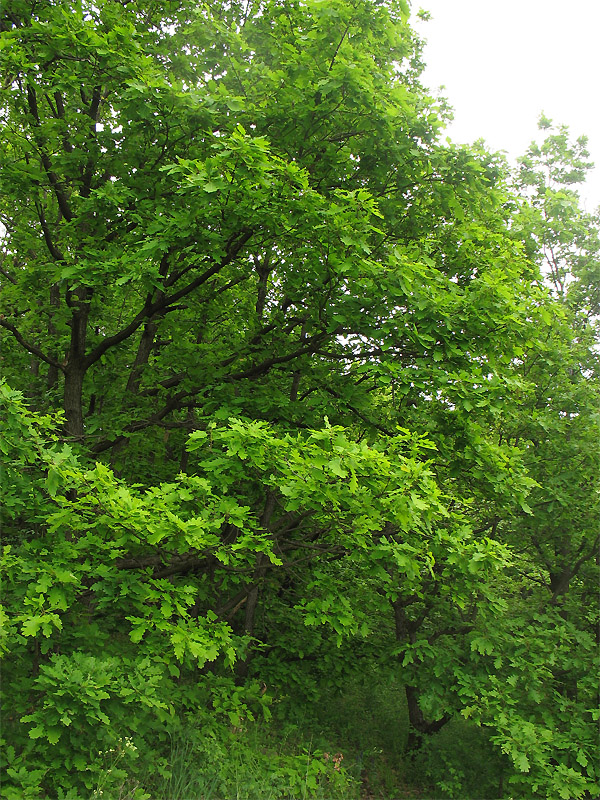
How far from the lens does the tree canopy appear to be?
4859 millimetres

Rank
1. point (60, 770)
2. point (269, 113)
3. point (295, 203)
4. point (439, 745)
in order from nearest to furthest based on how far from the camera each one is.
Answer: point (60, 770) < point (295, 203) < point (269, 113) < point (439, 745)

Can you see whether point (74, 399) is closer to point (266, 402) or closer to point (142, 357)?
point (142, 357)

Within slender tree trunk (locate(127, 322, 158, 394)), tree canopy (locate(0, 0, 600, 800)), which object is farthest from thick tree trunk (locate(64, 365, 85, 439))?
slender tree trunk (locate(127, 322, 158, 394))

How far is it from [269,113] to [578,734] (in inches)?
317

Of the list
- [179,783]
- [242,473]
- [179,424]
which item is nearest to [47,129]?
[179,424]

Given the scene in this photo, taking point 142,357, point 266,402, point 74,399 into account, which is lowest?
point 74,399

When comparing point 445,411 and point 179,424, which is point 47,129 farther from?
point 445,411

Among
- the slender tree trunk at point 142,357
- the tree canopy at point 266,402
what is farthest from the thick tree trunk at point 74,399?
the slender tree trunk at point 142,357

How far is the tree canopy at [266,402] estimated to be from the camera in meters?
4.86

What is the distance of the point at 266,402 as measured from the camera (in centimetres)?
665

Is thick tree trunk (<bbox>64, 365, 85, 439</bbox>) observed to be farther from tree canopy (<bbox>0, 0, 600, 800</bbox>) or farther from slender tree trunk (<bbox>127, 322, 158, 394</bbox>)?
slender tree trunk (<bbox>127, 322, 158, 394</bbox>)

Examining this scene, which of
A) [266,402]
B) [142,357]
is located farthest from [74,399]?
[266,402]

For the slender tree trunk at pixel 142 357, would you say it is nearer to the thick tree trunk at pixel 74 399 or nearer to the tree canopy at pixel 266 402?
the tree canopy at pixel 266 402

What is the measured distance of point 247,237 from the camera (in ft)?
21.0
